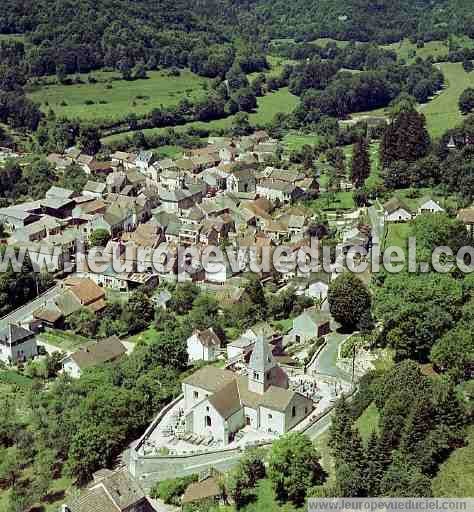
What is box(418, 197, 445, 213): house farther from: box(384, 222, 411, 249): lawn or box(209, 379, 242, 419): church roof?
box(209, 379, 242, 419): church roof

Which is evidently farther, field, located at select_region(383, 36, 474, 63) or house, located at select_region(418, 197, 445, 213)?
field, located at select_region(383, 36, 474, 63)

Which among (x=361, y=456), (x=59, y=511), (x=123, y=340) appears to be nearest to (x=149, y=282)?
(x=123, y=340)

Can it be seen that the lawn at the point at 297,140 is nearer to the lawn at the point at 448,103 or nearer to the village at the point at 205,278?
the village at the point at 205,278

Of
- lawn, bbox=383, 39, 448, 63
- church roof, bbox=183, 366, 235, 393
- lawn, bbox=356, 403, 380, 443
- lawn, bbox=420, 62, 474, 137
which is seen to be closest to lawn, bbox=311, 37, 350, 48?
lawn, bbox=383, 39, 448, 63

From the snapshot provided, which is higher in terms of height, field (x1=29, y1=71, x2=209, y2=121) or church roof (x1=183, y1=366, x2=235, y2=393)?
field (x1=29, y1=71, x2=209, y2=121)

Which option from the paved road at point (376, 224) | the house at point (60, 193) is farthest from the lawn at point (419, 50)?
the house at point (60, 193)

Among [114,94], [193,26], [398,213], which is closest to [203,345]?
[398,213]

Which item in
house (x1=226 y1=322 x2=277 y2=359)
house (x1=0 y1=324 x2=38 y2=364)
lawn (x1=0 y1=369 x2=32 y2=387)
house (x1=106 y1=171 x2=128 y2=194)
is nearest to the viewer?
house (x1=226 y1=322 x2=277 y2=359)
